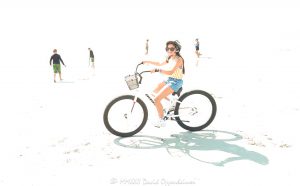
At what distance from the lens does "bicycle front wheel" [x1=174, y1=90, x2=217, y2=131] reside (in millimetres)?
7340

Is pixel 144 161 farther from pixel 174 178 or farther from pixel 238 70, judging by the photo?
pixel 238 70

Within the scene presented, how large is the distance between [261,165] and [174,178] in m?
1.67

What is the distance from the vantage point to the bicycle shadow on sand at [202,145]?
6438 millimetres

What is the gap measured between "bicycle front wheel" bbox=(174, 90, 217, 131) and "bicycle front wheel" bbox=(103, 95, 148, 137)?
795 millimetres

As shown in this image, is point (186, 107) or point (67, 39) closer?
point (186, 107)

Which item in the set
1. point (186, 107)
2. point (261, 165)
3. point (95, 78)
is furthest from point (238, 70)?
point (261, 165)

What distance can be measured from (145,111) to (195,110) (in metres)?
1.14

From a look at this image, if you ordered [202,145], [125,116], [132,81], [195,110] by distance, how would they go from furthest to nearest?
[195,110]
[125,116]
[202,145]
[132,81]

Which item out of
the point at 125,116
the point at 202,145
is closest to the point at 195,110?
the point at 202,145

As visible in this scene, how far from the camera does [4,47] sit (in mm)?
34250

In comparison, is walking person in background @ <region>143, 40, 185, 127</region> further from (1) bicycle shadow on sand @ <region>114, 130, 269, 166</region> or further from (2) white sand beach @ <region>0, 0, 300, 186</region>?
(2) white sand beach @ <region>0, 0, 300, 186</region>

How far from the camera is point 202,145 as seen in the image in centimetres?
698

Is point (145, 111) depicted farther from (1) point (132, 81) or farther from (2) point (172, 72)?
(2) point (172, 72)

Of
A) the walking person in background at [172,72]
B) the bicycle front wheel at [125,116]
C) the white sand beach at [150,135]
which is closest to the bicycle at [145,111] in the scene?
the bicycle front wheel at [125,116]
